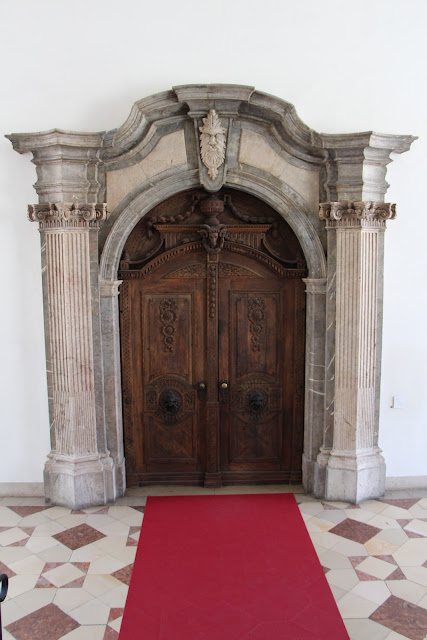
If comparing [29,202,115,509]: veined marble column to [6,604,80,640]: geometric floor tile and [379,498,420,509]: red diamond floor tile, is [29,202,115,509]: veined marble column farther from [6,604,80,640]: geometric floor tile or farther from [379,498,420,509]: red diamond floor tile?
[379,498,420,509]: red diamond floor tile

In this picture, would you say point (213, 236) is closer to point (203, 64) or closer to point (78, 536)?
point (203, 64)

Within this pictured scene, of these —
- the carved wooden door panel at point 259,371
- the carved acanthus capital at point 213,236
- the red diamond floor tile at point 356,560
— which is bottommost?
the red diamond floor tile at point 356,560

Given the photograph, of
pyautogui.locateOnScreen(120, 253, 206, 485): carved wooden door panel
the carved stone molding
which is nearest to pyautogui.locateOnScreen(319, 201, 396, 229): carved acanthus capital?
pyautogui.locateOnScreen(120, 253, 206, 485): carved wooden door panel

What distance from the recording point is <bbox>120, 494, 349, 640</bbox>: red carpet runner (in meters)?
3.54

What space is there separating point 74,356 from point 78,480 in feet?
3.71

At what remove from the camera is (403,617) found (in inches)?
144

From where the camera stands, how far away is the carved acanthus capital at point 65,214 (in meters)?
4.72

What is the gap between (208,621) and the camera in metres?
3.60

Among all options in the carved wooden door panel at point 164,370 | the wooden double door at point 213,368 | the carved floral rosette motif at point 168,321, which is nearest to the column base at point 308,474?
the wooden double door at point 213,368

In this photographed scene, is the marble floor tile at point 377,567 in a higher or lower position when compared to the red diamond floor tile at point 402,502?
lower

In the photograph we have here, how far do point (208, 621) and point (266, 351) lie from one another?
2524 millimetres

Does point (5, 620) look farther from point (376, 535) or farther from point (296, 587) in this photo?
point (376, 535)

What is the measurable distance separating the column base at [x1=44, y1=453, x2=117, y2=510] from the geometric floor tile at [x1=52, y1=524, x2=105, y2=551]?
35 cm

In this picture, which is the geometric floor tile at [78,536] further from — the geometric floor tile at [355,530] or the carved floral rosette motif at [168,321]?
the geometric floor tile at [355,530]
